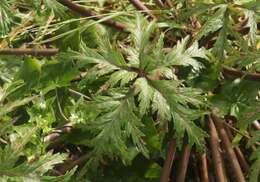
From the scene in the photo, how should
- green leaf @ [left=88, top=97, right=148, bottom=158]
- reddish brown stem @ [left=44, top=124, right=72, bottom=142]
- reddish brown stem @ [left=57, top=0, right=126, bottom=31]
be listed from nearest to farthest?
green leaf @ [left=88, top=97, right=148, bottom=158], reddish brown stem @ [left=44, top=124, right=72, bottom=142], reddish brown stem @ [left=57, top=0, right=126, bottom=31]

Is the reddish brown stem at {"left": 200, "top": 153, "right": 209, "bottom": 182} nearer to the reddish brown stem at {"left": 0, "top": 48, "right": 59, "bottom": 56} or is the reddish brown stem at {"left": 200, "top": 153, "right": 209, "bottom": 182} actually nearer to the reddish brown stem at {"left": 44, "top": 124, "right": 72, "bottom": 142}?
the reddish brown stem at {"left": 44, "top": 124, "right": 72, "bottom": 142}

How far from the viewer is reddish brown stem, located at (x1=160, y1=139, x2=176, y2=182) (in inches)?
58.7

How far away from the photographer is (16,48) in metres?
1.79

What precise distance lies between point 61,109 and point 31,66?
166 mm

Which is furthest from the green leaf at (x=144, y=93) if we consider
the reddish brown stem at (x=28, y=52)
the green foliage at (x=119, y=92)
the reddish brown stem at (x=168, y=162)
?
the reddish brown stem at (x=28, y=52)

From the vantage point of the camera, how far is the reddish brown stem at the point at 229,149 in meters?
1.51

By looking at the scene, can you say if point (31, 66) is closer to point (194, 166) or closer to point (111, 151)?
point (111, 151)

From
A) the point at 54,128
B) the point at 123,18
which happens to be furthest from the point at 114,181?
the point at 123,18

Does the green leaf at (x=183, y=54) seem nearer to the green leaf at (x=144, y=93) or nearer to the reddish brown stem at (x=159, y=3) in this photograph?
the green leaf at (x=144, y=93)

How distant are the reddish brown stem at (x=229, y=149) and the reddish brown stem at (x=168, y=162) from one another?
0.15 metres

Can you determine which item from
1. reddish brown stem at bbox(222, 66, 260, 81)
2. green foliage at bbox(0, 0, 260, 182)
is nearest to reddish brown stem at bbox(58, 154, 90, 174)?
green foliage at bbox(0, 0, 260, 182)

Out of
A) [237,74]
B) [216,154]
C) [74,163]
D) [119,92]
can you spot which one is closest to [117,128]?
[119,92]

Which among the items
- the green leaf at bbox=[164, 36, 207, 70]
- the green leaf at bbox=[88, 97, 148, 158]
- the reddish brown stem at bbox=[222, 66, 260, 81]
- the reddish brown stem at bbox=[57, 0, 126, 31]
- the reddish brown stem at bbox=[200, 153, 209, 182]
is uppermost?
the reddish brown stem at bbox=[57, 0, 126, 31]

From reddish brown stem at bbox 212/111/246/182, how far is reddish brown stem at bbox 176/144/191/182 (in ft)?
0.38
